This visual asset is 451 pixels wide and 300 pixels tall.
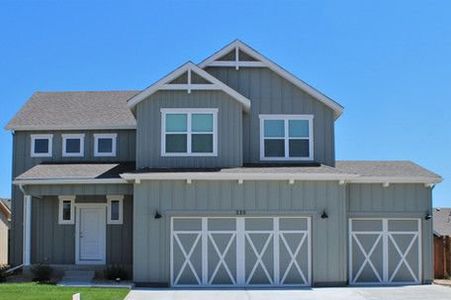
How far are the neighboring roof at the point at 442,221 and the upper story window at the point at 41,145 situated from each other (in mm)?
18563

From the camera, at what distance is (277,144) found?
2594 cm

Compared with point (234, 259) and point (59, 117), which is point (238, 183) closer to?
point (234, 259)

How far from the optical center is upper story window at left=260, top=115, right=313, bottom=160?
84.8 ft

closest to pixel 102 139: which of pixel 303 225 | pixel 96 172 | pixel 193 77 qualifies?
pixel 96 172

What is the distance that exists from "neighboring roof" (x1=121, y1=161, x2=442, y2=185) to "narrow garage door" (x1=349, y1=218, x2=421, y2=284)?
158 cm

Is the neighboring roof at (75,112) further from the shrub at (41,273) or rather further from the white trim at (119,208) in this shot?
the shrub at (41,273)

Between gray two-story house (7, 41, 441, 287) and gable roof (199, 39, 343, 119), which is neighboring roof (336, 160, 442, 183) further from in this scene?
gable roof (199, 39, 343, 119)

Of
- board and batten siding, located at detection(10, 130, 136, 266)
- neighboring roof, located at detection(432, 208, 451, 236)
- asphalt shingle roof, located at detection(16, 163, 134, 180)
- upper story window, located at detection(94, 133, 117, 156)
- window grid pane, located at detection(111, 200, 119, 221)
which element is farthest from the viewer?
neighboring roof, located at detection(432, 208, 451, 236)

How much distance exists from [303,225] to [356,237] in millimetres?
2409

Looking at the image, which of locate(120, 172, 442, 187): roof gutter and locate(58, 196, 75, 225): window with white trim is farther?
locate(58, 196, 75, 225): window with white trim

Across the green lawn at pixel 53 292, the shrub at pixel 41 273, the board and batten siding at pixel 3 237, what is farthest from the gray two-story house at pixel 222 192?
the board and batten siding at pixel 3 237

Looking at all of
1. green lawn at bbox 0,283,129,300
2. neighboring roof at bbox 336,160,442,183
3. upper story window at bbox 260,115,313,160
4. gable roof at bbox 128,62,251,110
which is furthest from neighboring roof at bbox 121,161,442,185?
green lawn at bbox 0,283,129,300

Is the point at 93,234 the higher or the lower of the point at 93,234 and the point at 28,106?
the lower

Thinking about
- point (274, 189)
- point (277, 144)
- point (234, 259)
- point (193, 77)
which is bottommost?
point (234, 259)
